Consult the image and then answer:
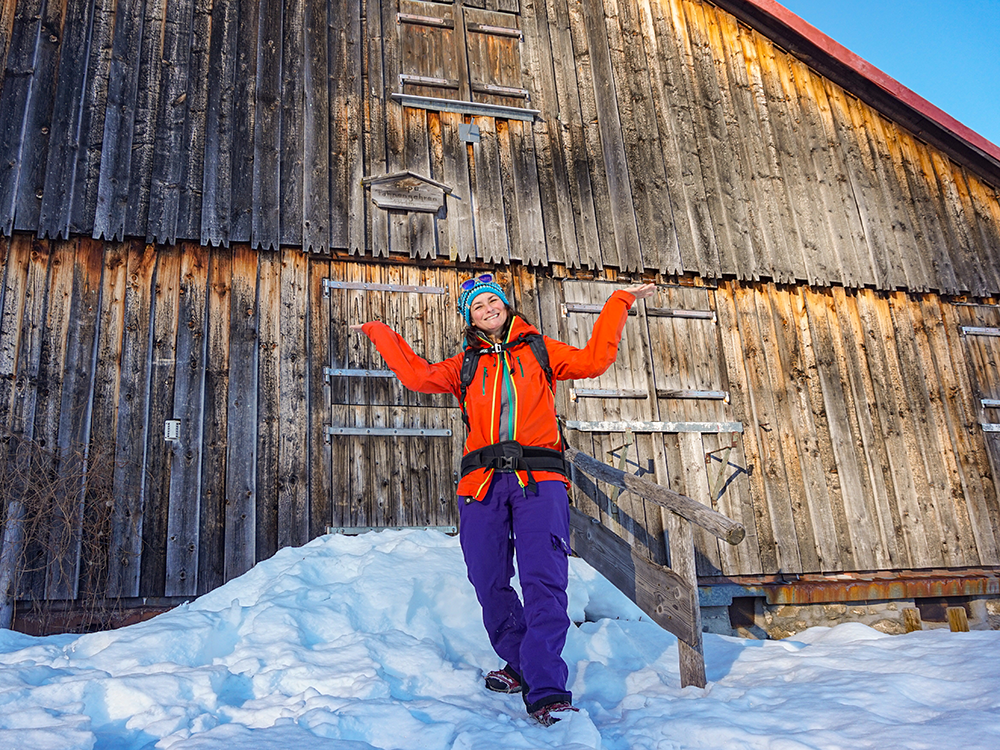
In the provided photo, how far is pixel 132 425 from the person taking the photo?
19.6ft

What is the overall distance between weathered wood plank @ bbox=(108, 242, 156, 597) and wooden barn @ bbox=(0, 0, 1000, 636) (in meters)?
0.02

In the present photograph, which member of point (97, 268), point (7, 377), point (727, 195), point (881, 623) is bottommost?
point (881, 623)

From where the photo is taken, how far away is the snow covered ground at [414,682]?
264 centimetres

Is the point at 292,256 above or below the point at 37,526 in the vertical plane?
above

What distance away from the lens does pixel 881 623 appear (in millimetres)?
7070

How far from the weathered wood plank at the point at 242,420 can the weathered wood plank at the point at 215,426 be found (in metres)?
0.04

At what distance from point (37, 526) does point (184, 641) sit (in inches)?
107

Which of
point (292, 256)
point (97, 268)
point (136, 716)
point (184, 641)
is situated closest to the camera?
point (136, 716)

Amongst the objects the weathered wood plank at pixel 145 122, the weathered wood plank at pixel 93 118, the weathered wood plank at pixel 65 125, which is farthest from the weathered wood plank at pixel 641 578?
the weathered wood plank at pixel 65 125

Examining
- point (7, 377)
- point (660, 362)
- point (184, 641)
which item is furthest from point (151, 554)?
point (660, 362)

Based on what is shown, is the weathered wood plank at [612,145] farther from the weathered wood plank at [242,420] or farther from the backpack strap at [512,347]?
the backpack strap at [512,347]

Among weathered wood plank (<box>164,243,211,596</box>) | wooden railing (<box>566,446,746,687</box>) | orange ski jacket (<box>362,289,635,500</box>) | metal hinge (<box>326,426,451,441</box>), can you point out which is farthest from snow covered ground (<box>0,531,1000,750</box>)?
metal hinge (<box>326,426,451,441</box>)

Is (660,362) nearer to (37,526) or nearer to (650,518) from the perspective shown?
(650,518)

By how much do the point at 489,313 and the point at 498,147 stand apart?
4.26 meters
